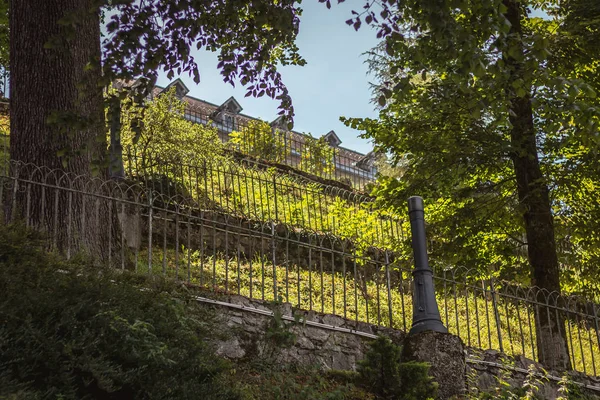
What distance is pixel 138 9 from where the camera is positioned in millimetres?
7156

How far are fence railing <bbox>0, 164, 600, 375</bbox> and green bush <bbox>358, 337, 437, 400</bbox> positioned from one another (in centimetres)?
146

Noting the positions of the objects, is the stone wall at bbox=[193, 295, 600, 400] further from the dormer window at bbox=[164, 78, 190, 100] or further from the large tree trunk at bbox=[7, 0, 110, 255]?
the dormer window at bbox=[164, 78, 190, 100]

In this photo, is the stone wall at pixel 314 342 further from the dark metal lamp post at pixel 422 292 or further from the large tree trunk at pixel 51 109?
the large tree trunk at pixel 51 109

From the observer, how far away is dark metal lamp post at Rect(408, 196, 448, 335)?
8219 millimetres

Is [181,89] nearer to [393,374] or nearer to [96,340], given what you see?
[393,374]

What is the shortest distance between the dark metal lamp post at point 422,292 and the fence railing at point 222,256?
0.57 meters

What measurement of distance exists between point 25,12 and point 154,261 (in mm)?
4779

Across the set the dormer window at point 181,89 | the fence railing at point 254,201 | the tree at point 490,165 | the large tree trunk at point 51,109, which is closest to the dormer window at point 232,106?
the dormer window at point 181,89

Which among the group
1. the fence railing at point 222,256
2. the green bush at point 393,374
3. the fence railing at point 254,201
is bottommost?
the green bush at point 393,374

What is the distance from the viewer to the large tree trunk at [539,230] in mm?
10680

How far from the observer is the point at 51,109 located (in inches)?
328

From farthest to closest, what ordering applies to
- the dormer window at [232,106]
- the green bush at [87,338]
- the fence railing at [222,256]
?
the dormer window at [232,106], the fence railing at [222,256], the green bush at [87,338]

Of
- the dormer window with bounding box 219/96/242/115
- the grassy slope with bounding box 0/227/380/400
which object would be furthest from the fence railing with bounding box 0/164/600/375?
the dormer window with bounding box 219/96/242/115

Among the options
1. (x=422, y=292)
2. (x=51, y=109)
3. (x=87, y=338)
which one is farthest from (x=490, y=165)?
(x=87, y=338)
